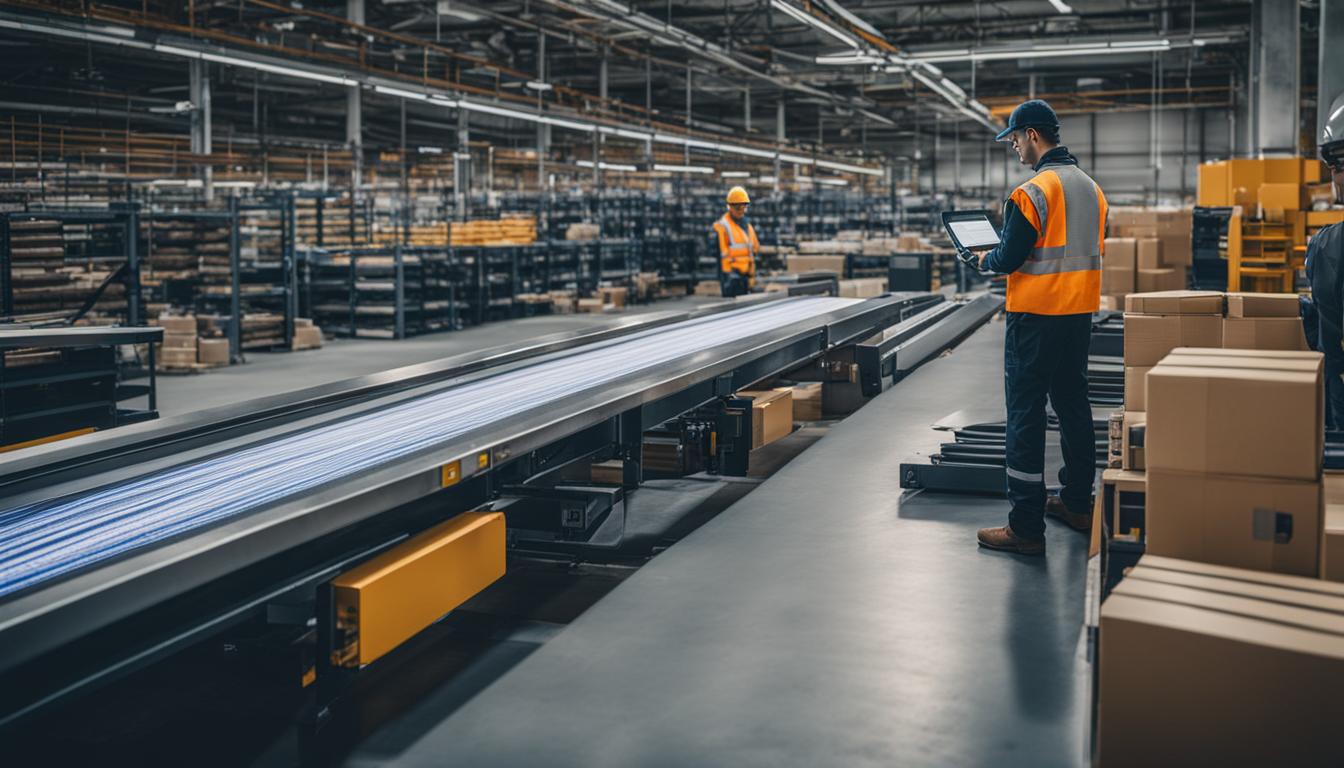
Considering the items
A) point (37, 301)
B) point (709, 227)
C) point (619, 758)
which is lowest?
point (619, 758)

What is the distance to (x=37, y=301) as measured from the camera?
31.9 ft

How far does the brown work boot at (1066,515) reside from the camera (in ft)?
14.6

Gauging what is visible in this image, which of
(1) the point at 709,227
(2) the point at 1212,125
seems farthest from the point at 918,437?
(2) the point at 1212,125

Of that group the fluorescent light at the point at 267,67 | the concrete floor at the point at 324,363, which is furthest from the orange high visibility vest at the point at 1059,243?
the fluorescent light at the point at 267,67

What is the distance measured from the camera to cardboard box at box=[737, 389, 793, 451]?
A: 6630mm

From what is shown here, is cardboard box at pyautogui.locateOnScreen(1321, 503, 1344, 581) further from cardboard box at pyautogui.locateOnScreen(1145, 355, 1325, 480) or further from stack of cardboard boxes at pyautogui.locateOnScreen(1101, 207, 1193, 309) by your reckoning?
stack of cardboard boxes at pyautogui.locateOnScreen(1101, 207, 1193, 309)

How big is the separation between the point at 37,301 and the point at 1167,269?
1020 centimetres

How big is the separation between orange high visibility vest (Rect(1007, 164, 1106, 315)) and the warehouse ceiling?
10216 mm

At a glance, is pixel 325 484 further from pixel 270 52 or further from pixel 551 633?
pixel 270 52

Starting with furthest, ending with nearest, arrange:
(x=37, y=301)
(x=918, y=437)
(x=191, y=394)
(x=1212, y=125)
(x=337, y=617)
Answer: (x=1212, y=125), (x=191, y=394), (x=37, y=301), (x=918, y=437), (x=337, y=617)

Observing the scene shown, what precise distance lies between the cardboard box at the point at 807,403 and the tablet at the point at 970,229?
451cm

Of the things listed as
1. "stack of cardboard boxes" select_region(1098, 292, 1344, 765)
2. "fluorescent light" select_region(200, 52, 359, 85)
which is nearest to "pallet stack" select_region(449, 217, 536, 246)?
"fluorescent light" select_region(200, 52, 359, 85)

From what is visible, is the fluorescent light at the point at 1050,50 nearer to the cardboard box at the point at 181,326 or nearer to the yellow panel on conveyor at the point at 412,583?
the cardboard box at the point at 181,326

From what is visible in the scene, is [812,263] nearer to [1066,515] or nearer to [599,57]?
[599,57]
